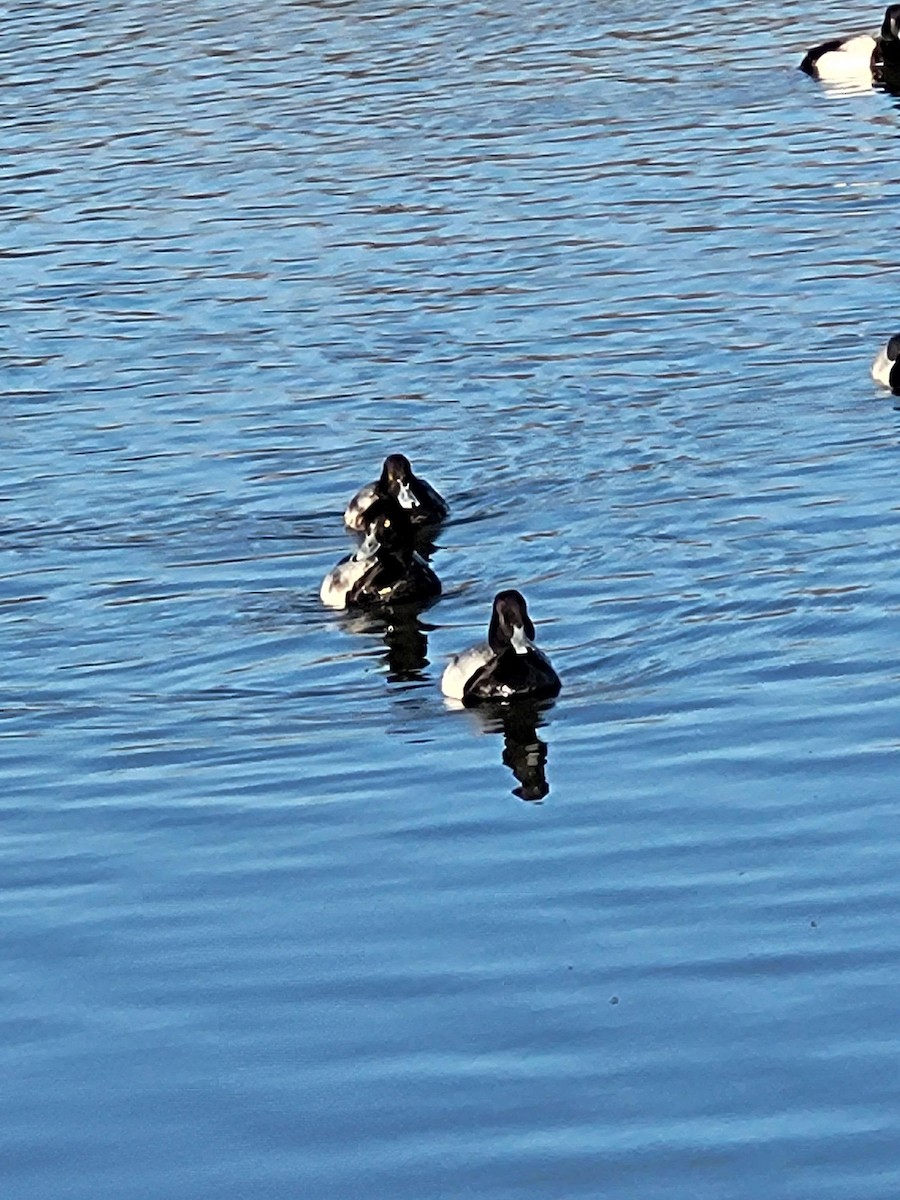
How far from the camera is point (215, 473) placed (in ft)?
57.4

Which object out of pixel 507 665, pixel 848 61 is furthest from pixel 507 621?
pixel 848 61

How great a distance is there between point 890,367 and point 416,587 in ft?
15.1

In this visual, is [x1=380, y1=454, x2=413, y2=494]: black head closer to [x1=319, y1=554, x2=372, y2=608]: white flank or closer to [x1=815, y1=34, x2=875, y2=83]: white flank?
[x1=319, y1=554, x2=372, y2=608]: white flank

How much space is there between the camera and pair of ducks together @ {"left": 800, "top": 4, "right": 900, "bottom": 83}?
1153 inches

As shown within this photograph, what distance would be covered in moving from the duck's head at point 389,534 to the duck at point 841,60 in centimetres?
1518

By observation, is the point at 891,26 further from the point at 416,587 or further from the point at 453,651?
the point at 453,651

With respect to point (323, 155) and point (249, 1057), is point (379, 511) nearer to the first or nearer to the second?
point (249, 1057)

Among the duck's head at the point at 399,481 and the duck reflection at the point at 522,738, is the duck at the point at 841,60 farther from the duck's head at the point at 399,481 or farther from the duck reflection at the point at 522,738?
the duck reflection at the point at 522,738

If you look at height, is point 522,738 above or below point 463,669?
below

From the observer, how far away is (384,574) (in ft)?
49.3

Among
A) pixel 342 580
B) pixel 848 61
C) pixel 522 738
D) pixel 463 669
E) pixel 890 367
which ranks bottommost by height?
pixel 522 738

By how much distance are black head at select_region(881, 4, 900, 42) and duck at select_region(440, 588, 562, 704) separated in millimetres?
19458

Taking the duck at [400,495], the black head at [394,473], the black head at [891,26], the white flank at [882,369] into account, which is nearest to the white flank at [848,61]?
the black head at [891,26]

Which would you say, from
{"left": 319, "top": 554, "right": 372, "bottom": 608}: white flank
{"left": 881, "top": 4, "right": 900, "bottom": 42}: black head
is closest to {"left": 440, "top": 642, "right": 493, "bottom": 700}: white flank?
{"left": 319, "top": 554, "right": 372, "bottom": 608}: white flank
